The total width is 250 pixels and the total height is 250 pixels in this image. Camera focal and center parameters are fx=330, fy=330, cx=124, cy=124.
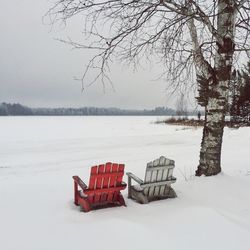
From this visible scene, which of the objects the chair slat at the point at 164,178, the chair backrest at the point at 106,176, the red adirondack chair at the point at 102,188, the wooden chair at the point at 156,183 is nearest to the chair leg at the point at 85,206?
the red adirondack chair at the point at 102,188

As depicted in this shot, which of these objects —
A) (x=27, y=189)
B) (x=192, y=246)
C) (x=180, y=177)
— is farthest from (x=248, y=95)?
(x=192, y=246)

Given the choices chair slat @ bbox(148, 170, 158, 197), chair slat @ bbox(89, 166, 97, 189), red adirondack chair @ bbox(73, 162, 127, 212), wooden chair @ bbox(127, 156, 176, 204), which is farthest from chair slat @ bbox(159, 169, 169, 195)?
chair slat @ bbox(89, 166, 97, 189)

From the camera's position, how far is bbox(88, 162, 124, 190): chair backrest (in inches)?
220

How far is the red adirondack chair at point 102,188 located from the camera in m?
5.62

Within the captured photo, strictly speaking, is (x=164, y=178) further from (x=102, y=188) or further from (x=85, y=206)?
(x=85, y=206)

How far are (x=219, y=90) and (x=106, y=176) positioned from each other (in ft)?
10.5

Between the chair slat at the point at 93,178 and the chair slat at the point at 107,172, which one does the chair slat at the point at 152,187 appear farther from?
the chair slat at the point at 93,178

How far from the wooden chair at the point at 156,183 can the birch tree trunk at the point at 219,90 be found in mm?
1489

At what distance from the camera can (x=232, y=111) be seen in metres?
20.7

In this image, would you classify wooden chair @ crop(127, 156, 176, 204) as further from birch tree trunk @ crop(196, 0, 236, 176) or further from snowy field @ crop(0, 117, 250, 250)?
birch tree trunk @ crop(196, 0, 236, 176)

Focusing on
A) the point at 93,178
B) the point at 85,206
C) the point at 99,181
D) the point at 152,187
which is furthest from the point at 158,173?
the point at 85,206

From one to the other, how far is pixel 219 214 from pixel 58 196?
3313 millimetres

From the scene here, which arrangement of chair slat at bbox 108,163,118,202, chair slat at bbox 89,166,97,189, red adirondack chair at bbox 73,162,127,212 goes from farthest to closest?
chair slat at bbox 108,163,118,202, red adirondack chair at bbox 73,162,127,212, chair slat at bbox 89,166,97,189

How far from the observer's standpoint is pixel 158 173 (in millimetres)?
6086
